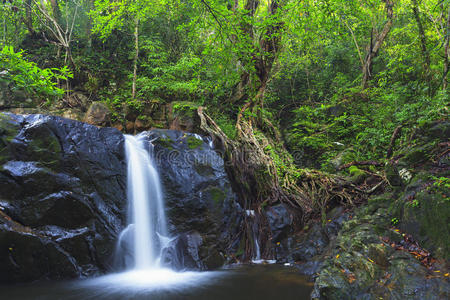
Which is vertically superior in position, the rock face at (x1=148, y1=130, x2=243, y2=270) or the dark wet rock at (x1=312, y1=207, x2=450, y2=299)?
the rock face at (x1=148, y1=130, x2=243, y2=270)

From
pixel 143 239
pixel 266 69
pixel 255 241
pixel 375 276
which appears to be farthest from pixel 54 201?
pixel 266 69

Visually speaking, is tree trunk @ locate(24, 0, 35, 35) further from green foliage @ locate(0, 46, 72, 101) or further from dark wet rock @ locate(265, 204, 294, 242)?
dark wet rock @ locate(265, 204, 294, 242)

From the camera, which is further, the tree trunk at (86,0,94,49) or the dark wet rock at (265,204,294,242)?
the tree trunk at (86,0,94,49)

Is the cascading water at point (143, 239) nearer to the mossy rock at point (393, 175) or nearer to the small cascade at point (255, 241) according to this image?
the small cascade at point (255, 241)

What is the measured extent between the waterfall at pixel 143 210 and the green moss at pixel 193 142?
98cm

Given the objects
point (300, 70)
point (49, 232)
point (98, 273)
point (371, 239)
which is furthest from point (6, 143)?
point (300, 70)

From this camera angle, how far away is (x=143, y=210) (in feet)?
18.8

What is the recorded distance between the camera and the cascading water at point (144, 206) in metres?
5.29

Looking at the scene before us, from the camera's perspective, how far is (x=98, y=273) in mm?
4637

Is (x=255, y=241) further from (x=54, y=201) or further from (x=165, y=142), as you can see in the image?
(x=54, y=201)

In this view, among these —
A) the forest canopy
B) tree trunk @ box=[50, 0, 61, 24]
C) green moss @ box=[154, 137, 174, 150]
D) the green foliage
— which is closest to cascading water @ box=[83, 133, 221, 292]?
green moss @ box=[154, 137, 174, 150]

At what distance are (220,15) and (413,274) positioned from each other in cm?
376

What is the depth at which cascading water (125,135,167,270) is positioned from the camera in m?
5.29

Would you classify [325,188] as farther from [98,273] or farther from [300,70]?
[300,70]
